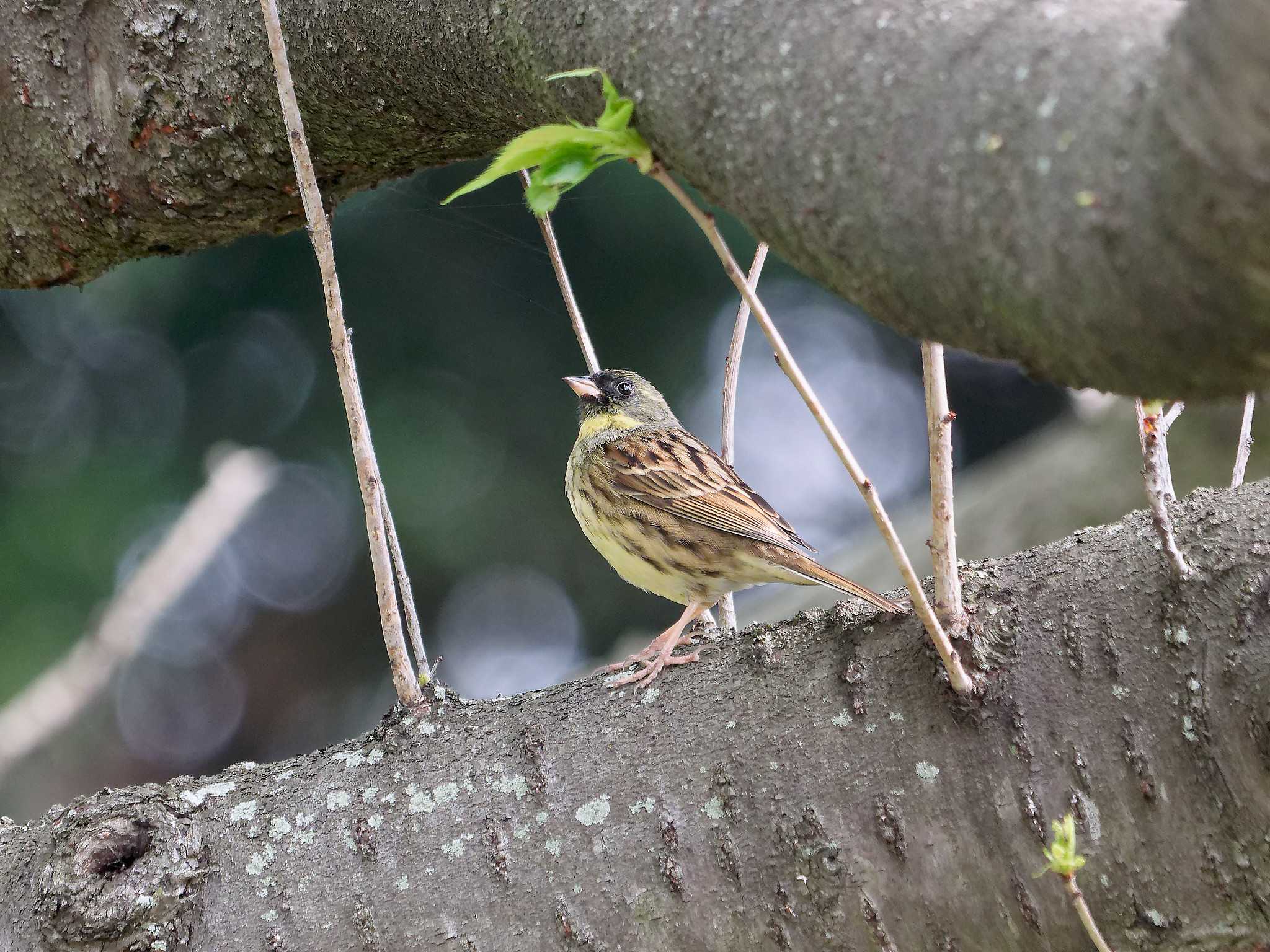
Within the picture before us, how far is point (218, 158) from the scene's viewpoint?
2074mm

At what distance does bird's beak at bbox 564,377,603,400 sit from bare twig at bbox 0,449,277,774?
1.11 metres

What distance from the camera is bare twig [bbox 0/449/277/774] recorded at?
3.75 m

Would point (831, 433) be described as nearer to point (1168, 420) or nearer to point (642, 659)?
point (1168, 420)

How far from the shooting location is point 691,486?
3148 millimetres

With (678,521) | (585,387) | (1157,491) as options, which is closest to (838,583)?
(678,521)

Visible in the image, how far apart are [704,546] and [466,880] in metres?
1.52

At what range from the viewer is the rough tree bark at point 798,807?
4.66ft

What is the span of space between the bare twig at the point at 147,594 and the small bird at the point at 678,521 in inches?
43.7

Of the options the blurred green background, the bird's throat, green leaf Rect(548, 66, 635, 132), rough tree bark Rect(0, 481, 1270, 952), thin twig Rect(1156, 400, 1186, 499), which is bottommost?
rough tree bark Rect(0, 481, 1270, 952)

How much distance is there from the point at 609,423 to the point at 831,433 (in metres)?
2.46

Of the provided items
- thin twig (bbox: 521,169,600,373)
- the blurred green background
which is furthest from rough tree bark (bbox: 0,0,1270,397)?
the blurred green background

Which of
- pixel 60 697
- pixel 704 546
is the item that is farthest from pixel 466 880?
pixel 60 697

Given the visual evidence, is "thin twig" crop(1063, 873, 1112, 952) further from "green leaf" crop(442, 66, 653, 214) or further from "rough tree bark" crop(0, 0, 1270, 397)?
"green leaf" crop(442, 66, 653, 214)

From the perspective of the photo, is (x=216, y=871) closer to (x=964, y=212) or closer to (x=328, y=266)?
(x=328, y=266)
